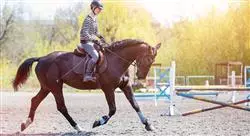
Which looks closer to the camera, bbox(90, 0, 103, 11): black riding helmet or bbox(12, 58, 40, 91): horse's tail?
bbox(90, 0, 103, 11): black riding helmet

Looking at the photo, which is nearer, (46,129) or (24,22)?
(46,129)

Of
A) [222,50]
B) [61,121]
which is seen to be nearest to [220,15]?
[222,50]

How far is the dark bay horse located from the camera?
879 centimetres

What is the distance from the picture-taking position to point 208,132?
8.40m

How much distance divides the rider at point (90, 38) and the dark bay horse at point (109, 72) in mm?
215

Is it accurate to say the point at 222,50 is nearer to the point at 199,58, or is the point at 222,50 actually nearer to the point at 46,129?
the point at 199,58

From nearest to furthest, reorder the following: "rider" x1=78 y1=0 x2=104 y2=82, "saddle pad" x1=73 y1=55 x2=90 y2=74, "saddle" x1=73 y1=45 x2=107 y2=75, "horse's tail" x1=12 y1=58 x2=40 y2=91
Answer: "rider" x1=78 y1=0 x2=104 y2=82 < "saddle" x1=73 y1=45 x2=107 y2=75 < "saddle pad" x1=73 y1=55 x2=90 y2=74 < "horse's tail" x1=12 y1=58 x2=40 y2=91

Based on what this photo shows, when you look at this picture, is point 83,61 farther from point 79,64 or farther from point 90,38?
point 90,38

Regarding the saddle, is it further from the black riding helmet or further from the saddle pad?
the black riding helmet

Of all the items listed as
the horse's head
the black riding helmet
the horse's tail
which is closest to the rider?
the black riding helmet

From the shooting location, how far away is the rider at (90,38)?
877cm

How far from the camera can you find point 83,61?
9000mm

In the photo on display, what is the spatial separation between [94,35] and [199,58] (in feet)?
87.4

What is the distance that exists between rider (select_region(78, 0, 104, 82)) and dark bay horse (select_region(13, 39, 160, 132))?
21 cm
